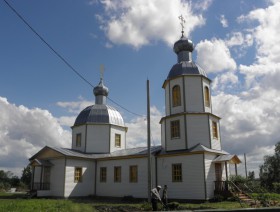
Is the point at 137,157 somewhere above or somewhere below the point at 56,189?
above

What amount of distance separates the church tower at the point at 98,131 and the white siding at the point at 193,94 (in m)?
9.39

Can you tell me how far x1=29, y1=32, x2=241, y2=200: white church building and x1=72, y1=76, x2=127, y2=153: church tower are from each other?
132mm

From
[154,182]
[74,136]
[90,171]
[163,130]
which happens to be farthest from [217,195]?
[74,136]

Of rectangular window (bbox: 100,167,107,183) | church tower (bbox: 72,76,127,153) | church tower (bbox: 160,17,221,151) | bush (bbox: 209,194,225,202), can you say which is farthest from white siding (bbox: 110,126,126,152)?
bush (bbox: 209,194,225,202)

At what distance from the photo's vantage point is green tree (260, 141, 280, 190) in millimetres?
38062

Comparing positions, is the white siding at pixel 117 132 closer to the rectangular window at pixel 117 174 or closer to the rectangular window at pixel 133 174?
the rectangular window at pixel 117 174

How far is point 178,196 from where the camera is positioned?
19.9 metres

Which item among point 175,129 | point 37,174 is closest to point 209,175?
point 175,129

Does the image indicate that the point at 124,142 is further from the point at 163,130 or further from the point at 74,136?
the point at 163,130

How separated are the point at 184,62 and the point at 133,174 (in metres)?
9.62

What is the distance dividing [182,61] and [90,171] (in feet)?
39.6

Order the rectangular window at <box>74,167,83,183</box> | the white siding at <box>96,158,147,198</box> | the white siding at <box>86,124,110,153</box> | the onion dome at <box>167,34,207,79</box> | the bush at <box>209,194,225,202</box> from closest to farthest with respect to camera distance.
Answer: the bush at <box>209,194,225,202</box>
the white siding at <box>96,158,147,198</box>
the onion dome at <box>167,34,207,79</box>
the rectangular window at <box>74,167,83,183</box>
the white siding at <box>86,124,110,153</box>

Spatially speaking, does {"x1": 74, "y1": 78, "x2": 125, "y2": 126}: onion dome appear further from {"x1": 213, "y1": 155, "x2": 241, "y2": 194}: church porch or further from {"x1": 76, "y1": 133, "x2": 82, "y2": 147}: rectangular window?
{"x1": 213, "y1": 155, "x2": 241, "y2": 194}: church porch

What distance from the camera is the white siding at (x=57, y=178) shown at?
2319 cm
